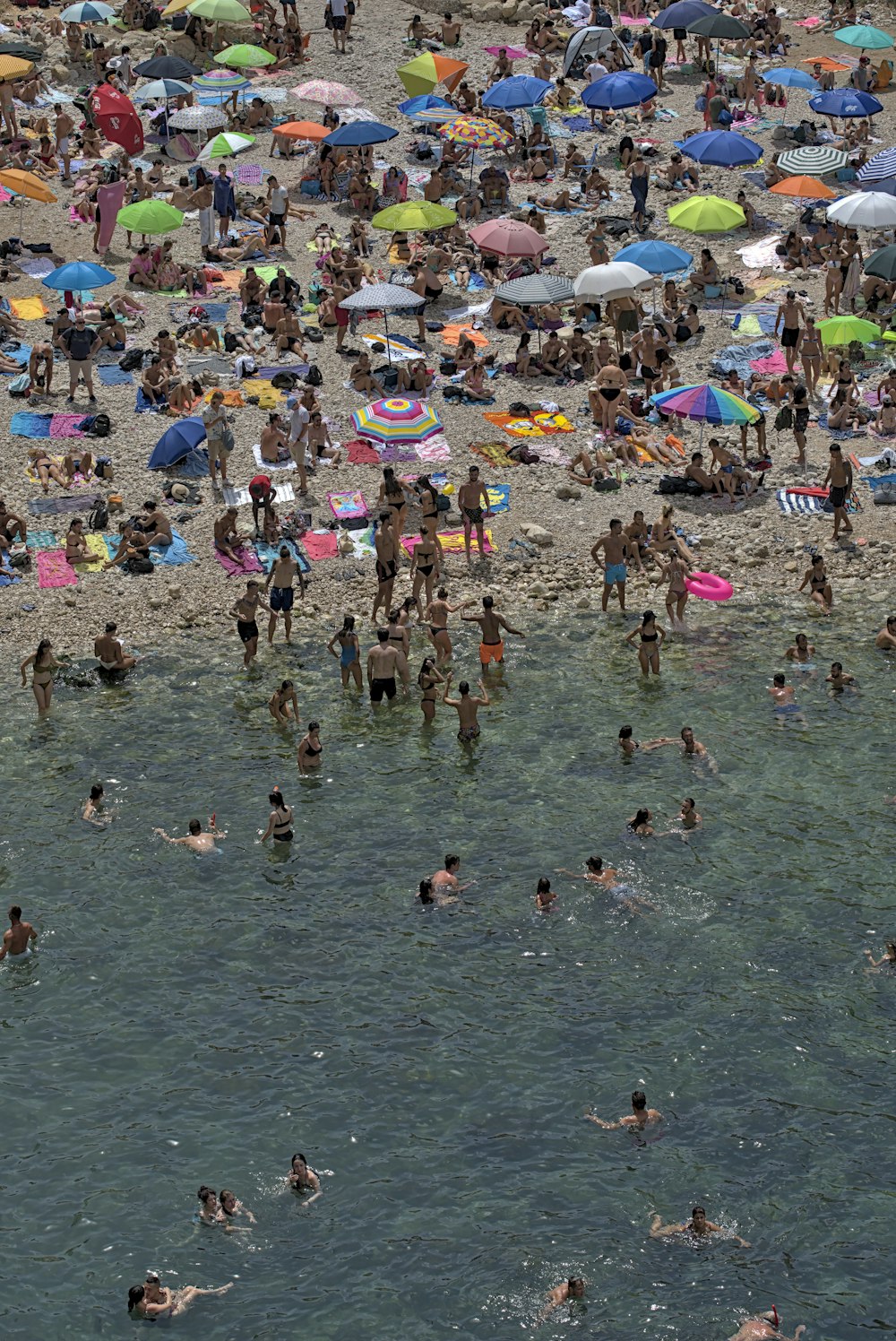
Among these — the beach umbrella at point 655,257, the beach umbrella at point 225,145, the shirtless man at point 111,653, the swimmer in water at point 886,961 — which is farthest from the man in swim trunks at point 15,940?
the beach umbrella at point 225,145

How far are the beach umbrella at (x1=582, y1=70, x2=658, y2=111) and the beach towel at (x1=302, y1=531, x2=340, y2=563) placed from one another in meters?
16.2

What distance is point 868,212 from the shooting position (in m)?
34.9

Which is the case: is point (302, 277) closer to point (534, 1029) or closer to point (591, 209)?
point (591, 209)

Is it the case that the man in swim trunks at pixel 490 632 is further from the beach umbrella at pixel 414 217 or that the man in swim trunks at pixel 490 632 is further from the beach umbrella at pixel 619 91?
the beach umbrella at pixel 619 91

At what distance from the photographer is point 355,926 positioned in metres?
21.4

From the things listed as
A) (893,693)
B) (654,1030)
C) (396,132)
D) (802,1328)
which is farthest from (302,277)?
(802,1328)

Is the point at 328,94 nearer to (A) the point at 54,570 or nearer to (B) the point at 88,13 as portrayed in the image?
(B) the point at 88,13

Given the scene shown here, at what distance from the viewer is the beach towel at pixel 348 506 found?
29.8m

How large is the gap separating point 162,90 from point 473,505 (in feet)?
60.6

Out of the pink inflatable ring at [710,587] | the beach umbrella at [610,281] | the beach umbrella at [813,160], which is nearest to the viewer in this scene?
the pink inflatable ring at [710,587]

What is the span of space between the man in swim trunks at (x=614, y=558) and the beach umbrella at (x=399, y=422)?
3.63m

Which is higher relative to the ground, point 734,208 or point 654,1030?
point 734,208

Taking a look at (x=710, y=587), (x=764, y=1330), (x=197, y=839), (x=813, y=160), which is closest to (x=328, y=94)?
(x=813, y=160)

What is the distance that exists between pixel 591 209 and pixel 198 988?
2495 cm
